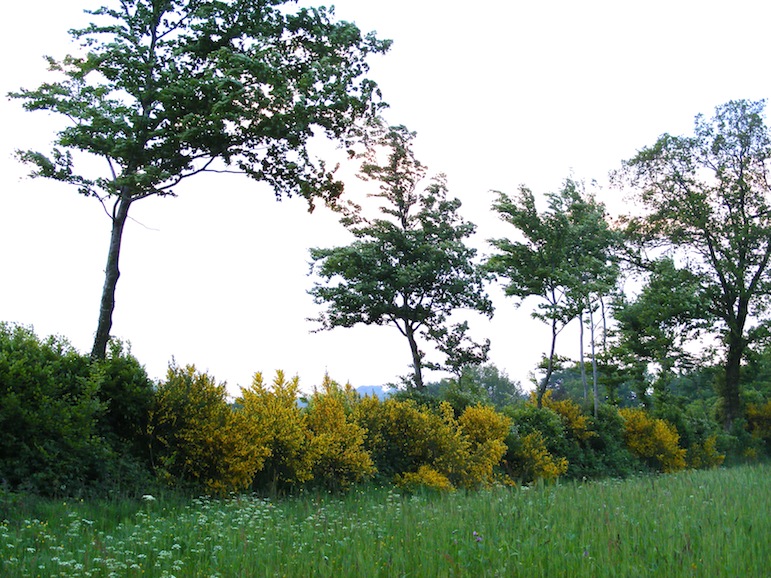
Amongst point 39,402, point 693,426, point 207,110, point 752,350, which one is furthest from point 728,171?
point 39,402

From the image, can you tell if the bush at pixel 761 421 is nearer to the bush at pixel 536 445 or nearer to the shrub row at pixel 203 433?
the bush at pixel 536 445

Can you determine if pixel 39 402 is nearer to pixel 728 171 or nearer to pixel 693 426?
pixel 693 426

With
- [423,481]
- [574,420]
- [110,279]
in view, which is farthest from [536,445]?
[110,279]

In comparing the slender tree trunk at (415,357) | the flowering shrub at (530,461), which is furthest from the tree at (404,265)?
the flowering shrub at (530,461)

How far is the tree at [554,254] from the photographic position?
78.4 feet

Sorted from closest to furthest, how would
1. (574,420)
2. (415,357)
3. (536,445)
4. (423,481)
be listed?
1. (423,481)
2. (536,445)
3. (574,420)
4. (415,357)

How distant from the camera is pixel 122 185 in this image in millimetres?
13445

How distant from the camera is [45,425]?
329 inches

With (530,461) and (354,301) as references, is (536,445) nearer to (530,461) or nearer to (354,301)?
(530,461)

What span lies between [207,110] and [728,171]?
95.5 feet

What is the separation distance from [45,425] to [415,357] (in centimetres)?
2088

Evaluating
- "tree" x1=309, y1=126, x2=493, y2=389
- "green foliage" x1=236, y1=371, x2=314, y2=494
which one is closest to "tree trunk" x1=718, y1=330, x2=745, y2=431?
"tree" x1=309, y1=126, x2=493, y2=389

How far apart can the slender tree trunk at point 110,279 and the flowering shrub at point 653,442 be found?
1773 cm

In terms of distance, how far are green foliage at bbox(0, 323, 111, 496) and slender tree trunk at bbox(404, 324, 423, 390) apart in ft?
64.3
